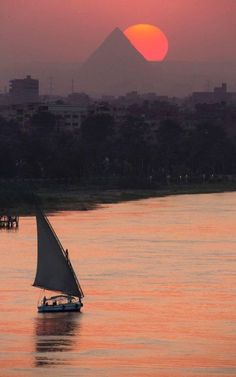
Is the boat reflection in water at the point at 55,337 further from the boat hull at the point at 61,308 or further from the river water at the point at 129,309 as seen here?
the boat hull at the point at 61,308

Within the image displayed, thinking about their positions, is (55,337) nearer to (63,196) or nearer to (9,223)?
(9,223)

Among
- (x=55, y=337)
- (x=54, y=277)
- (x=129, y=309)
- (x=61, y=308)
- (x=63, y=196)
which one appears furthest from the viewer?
(x=63, y=196)

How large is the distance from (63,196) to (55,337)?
10338cm

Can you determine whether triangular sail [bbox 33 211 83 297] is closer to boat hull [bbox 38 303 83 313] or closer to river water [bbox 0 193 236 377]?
boat hull [bbox 38 303 83 313]

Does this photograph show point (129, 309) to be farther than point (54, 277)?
No

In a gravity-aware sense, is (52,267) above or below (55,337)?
above

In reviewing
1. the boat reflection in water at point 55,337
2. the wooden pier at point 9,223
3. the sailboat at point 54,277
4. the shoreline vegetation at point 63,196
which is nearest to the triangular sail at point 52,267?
the sailboat at point 54,277

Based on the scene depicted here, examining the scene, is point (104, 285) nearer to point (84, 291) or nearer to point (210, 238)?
point (84, 291)

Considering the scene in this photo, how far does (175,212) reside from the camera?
14350cm

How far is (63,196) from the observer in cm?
16512

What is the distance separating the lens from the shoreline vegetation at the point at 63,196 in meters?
145

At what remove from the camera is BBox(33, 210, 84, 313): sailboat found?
6819 centimetres

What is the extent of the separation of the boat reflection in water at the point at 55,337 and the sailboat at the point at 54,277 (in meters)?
0.59

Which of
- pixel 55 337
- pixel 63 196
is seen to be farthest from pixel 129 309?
pixel 63 196
